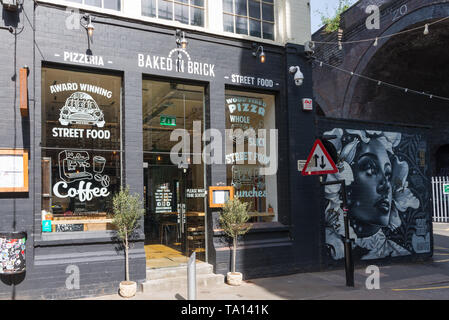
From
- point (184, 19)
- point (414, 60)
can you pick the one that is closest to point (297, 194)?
point (184, 19)

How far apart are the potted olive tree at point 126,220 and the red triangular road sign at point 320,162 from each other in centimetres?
370

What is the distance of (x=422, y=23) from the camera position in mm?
16078

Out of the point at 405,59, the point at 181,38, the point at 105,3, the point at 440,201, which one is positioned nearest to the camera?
the point at 105,3

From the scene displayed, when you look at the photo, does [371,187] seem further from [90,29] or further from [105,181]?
[90,29]

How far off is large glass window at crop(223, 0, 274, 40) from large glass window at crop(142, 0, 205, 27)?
0.67 meters

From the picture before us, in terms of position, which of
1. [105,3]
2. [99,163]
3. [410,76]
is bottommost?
[99,163]

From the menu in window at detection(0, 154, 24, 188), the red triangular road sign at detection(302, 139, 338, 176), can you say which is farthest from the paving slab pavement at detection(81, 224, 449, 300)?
the menu in window at detection(0, 154, 24, 188)

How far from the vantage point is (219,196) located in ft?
29.8

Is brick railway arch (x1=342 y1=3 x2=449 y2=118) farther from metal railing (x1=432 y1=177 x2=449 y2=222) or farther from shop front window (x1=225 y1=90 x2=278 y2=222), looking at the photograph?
shop front window (x1=225 y1=90 x2=278 y2=222)

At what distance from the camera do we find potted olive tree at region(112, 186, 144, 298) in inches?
295

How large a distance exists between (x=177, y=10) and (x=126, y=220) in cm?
506

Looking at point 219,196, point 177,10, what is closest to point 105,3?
point 177,10

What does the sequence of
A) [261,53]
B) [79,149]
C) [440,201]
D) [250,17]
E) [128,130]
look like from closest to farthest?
[79,149], [128,130], [261,53], [250,17], [440,201]
